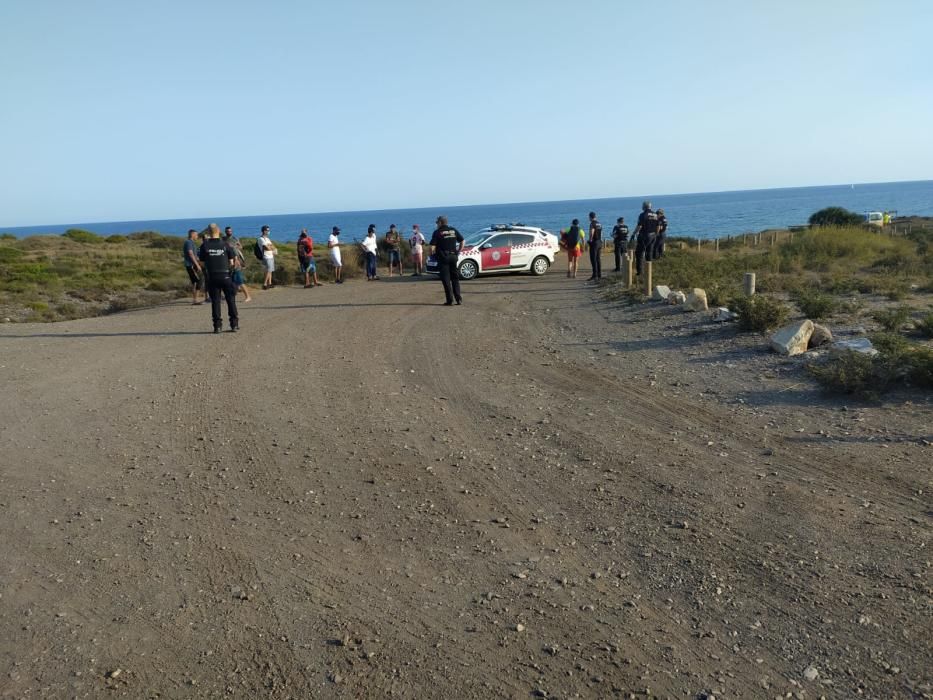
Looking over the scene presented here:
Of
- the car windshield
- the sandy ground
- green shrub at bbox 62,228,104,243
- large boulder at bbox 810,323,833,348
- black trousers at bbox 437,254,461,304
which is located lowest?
the sandy ground

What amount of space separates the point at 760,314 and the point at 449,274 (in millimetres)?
7155

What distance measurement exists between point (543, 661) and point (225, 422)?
5009mm

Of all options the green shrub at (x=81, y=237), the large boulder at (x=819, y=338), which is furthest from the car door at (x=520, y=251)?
the green shrub at (x=81, y=237)

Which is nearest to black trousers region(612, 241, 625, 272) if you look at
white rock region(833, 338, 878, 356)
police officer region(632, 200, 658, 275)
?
police officer region(632, 200, 658, 275)

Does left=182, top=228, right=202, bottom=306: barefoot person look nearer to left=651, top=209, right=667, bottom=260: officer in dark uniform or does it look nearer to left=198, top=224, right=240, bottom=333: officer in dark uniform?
left=198, top=224, right=240, bottom=333: officer in dark uniform

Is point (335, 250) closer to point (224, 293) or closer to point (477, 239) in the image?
point (477, 239)

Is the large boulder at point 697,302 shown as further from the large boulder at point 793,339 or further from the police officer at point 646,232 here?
the police officer at point 646,232

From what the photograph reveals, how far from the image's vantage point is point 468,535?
16.3 feet

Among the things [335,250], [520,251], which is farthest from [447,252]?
[520,251]

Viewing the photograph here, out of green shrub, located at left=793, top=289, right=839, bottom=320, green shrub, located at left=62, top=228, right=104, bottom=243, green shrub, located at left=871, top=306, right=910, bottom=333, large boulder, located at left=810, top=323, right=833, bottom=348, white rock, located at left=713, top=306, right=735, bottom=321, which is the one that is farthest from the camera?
green shrub, located at left=62, top=228, right=104, bottom=243

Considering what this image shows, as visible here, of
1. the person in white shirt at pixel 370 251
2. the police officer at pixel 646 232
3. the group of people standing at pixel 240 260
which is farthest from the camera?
the person in white shirt at pixel 370 251

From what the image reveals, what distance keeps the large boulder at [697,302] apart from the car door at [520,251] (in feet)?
34.7

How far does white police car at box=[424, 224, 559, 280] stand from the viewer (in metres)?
23.0

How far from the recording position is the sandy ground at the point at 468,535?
11.8ft
